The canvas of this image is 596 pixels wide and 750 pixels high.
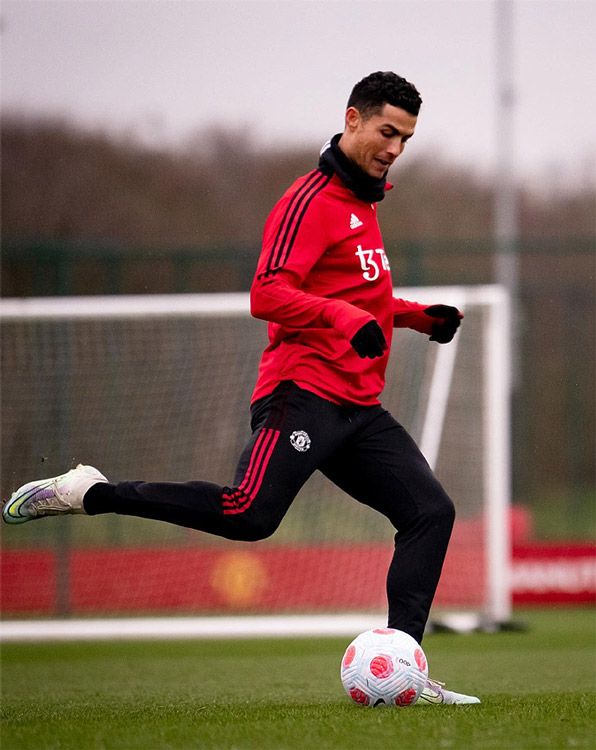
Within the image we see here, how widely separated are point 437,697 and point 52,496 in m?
1.47

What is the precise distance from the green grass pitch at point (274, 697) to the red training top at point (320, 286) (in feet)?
3.69

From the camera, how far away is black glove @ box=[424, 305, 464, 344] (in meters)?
5.29

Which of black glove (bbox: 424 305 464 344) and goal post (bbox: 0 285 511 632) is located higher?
black glove (bbox: 424 305 464 344)

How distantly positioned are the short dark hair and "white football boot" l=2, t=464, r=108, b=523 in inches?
61.6

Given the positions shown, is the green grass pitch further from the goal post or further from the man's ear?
the man's ear

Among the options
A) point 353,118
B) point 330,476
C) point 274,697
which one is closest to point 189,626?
point 274,697

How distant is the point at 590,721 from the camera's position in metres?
4.28

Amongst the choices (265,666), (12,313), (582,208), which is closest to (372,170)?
(265,666)

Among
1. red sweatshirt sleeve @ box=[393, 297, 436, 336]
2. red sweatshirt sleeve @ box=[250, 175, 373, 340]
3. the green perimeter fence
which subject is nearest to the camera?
red sweatshirt sleeve @ box=[250, 175, 373, 340]

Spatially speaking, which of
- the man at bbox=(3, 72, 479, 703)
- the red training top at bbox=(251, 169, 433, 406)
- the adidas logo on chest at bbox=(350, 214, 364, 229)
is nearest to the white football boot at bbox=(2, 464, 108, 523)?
the man at bbox=(3, 72, 479, 703)

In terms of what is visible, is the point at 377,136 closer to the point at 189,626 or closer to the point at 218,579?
the point at 189,626

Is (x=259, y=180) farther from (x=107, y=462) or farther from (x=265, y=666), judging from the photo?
(x=265, y=666)

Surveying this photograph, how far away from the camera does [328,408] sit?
15.5 feet

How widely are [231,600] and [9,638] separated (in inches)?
63.1
